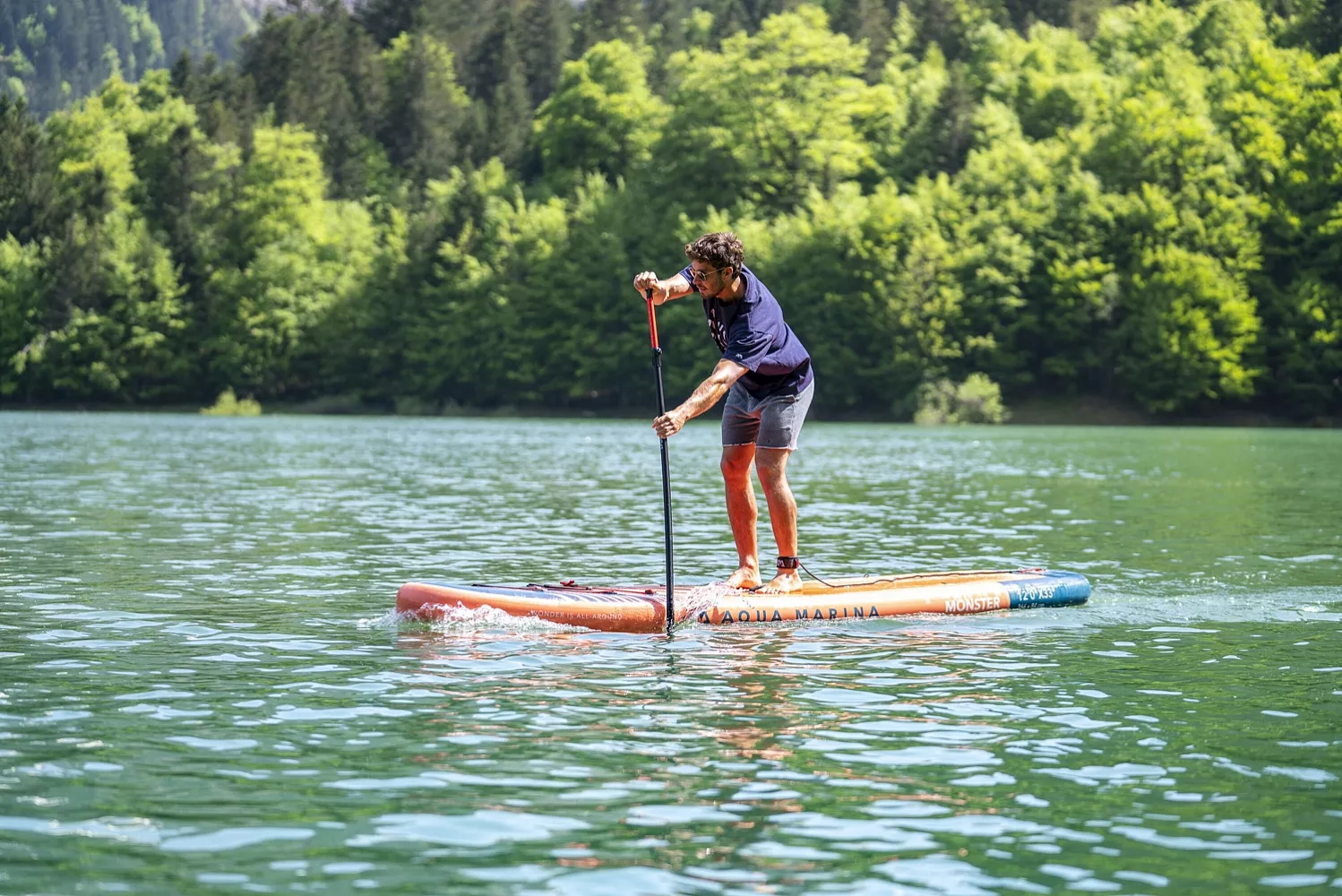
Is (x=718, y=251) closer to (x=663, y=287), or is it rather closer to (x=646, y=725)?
(x=663, y=287)

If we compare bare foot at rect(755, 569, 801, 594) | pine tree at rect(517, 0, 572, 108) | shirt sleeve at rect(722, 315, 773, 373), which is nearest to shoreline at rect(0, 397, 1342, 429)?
pine tree at rect(517, 0, 572, 108)

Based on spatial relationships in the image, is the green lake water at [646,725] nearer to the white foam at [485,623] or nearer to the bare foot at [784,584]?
the white foam at [485,623]

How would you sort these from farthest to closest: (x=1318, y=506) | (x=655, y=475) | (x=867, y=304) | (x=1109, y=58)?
1. (x=1109, y=58)
2. (x=867, y=304)
3. (x=655, y=475)
4. (x=1318, y=506)

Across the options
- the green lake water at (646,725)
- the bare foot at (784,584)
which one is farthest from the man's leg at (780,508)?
the green lake water at (646,725)

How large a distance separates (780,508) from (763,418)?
75 centimetres

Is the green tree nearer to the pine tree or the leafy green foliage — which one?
the pine tree

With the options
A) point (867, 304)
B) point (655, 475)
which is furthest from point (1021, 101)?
point (655, 475)

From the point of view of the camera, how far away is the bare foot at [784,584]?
14484 mm

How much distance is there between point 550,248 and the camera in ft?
342

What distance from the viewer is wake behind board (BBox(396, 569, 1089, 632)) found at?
533 inches

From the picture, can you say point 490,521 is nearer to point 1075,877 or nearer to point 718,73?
point 1075,877

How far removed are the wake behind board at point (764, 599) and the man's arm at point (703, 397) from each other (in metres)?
1.38

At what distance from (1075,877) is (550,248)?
98.5m

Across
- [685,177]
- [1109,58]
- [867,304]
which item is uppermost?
[1109,58]
